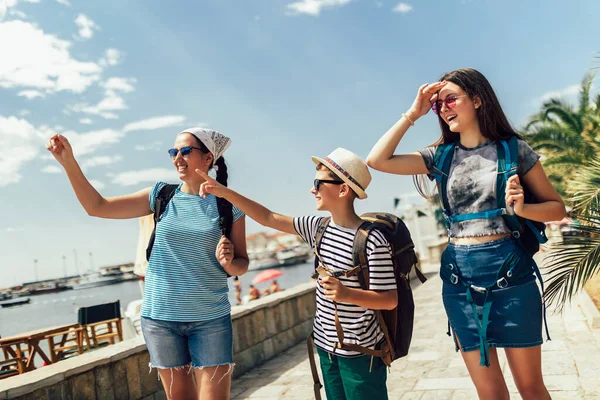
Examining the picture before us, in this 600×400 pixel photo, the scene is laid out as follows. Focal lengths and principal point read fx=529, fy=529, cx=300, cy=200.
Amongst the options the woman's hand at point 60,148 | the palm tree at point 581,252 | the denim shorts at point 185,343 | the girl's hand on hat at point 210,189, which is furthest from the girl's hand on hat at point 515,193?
the palm tree at point 581,252

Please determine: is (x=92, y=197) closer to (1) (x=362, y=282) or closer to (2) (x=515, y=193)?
(1) (x=362, y=282)

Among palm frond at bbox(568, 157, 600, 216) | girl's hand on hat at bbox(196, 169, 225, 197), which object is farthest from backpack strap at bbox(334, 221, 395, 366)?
palm frond at bbox(568, 157, 600, 216)

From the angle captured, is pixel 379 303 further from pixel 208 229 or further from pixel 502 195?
pixel 208 229

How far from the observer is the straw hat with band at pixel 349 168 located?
229 centimetres

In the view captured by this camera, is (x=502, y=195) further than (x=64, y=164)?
No

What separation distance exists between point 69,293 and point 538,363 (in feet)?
670

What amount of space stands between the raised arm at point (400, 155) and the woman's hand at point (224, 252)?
772mm

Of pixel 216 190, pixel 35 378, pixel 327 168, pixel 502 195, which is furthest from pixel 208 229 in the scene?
pixel 35 378

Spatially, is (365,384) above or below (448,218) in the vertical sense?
below

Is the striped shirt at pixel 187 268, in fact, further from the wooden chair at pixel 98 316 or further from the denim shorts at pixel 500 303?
the wooden chair at pixel 98 316

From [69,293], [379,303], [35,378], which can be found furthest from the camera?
[69,293]

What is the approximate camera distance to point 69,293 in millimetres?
186250

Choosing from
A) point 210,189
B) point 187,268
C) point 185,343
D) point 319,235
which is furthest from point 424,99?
point 185,343

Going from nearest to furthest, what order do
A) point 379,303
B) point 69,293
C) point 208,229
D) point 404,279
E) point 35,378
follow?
point 379,303, point 404,279, point 208,229, point 35,378, point 69,293
